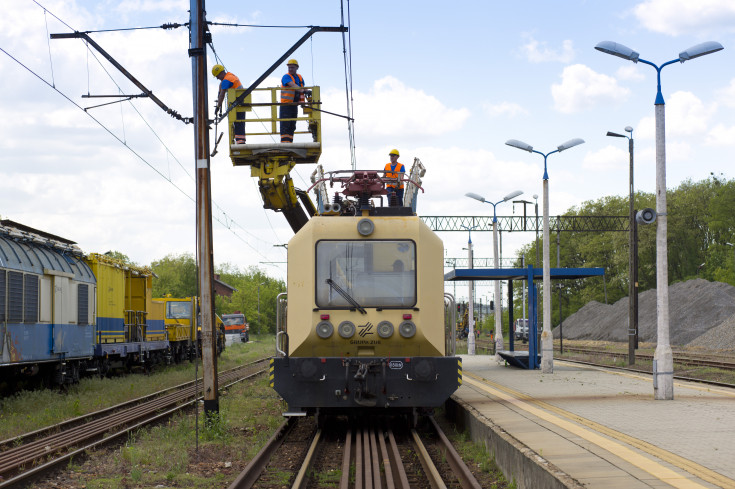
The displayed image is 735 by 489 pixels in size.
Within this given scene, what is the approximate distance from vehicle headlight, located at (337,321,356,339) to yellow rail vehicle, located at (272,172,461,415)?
0.05ft

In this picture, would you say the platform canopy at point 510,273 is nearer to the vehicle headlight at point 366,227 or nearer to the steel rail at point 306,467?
the vehicle headlight at point 366,227

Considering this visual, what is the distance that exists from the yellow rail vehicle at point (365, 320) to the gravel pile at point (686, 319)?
32698 millimetres

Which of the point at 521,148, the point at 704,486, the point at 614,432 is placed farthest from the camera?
the point at 521,148

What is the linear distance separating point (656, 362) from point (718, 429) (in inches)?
168

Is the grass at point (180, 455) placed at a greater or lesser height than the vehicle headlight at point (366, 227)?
lesser

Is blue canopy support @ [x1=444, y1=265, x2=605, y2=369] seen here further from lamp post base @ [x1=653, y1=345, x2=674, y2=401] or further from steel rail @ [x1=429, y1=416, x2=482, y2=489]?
steel rail @ [x1=429, y1=416, x2=482, y2=489]

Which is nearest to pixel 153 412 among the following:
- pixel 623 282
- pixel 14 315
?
pixel 14 315

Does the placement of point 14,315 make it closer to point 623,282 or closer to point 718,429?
point 718,429

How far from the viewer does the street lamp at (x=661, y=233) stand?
14750 millimetres

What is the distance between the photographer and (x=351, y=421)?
47.7 feet

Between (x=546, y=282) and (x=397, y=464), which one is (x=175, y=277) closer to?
(x=546, y=282)

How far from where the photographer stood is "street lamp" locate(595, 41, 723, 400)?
1475 centimetres

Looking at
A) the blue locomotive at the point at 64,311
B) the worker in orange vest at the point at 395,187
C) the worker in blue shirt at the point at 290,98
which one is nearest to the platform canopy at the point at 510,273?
the worker in orange vest at the point at 395,187

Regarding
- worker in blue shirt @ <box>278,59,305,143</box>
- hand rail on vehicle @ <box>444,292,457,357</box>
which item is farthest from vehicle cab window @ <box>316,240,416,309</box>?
→ worker in blue shirt @ <box>278,59,305,143</box>
